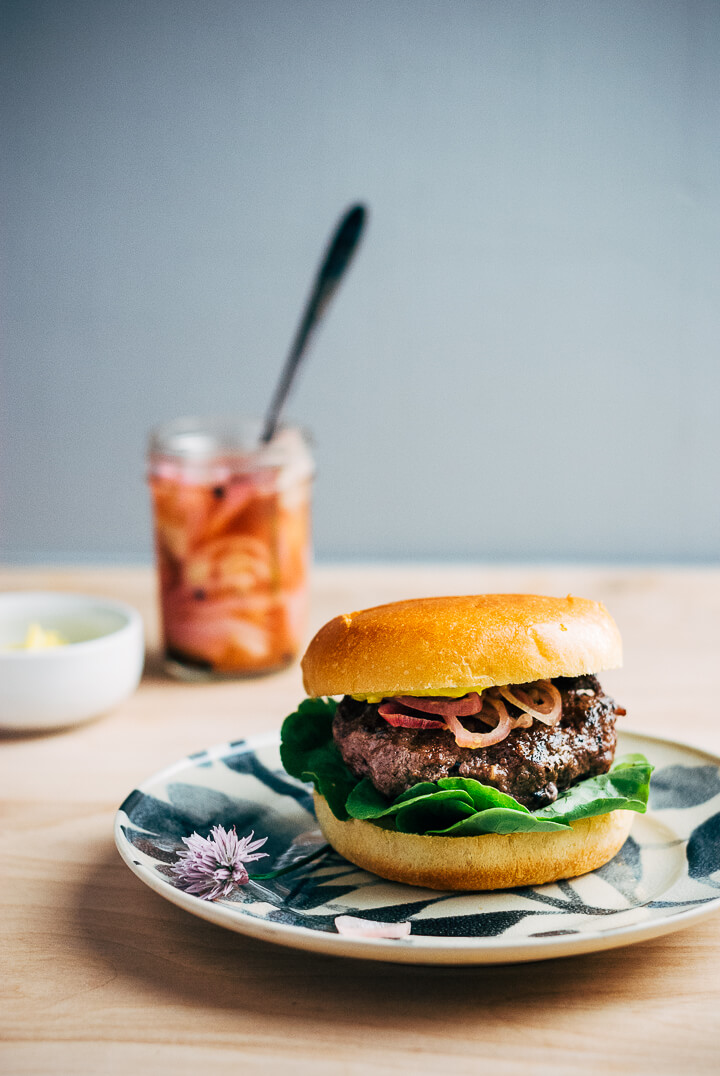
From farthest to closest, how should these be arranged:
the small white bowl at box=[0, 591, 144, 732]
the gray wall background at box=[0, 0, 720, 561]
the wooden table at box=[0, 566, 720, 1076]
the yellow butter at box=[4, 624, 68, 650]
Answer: the gray wall background at box=[0, 0, 720, 561] < the yellow butter at box=[4, 624, 68, 650] < the small white bowl at box=[0, 591, 144, 732] < the wooden table at box=[0, 566, 720, 1076]

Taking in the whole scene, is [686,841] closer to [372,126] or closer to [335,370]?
[335,370]

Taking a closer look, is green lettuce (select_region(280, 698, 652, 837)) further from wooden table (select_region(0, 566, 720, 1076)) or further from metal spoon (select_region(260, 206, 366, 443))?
metal spoon (select_region(260, 206, 366, 443))

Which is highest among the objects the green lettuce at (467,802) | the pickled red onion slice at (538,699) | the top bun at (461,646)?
the top bun at (461,646)

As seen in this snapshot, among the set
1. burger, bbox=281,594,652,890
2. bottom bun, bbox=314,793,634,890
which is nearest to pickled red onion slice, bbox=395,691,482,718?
burger, bbox=281,594,652,890

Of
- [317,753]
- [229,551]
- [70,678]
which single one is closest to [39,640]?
[70,678]

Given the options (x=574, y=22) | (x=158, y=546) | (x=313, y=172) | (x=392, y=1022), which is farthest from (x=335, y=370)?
(x=392, y=1022)

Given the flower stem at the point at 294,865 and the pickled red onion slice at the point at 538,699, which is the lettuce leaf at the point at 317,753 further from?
the pickled red onion slice at the point at 538,699

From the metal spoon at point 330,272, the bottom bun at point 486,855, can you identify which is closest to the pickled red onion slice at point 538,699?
the bottom bun at point 486,855
